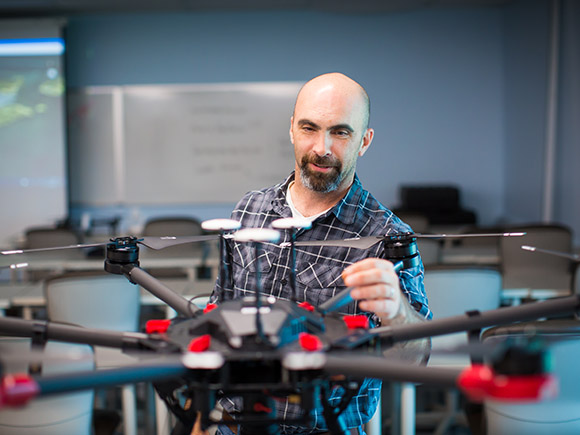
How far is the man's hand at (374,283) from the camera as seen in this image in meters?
0.74

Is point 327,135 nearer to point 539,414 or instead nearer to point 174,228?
A: point 539,414

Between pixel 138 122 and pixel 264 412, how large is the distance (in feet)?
21.9

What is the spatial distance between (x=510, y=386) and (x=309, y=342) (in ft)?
0.80

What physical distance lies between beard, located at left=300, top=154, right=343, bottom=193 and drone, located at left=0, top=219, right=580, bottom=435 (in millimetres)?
433

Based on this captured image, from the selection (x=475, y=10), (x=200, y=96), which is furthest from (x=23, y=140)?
(x=475, y=10)

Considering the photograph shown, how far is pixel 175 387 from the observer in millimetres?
734

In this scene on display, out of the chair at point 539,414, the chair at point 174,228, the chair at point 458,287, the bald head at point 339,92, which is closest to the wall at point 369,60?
the chair at point 174,228

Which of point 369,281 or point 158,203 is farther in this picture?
point 158,203

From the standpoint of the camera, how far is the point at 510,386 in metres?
0.47

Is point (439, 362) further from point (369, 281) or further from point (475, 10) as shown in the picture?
point (475, 10)

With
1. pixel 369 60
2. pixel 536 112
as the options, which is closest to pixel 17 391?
pixel 536 112

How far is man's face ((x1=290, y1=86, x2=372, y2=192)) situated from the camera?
115 centimetres

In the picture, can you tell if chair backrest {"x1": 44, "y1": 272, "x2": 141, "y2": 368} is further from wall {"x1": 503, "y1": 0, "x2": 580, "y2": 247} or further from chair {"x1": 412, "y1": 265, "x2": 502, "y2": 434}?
wall {"x1": 503, "y1": 0, "x2": 580, "y2": 247}

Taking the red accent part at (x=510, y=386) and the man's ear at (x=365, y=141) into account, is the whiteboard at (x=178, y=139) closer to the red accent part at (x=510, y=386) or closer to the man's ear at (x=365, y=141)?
the man's ear at (x=365, y=141)
